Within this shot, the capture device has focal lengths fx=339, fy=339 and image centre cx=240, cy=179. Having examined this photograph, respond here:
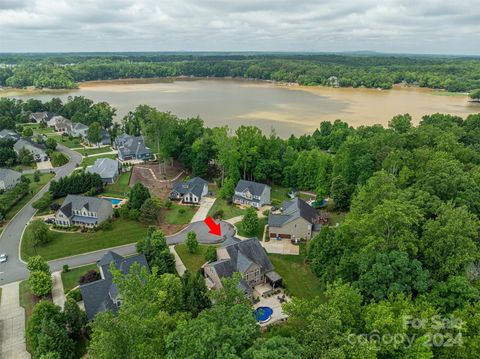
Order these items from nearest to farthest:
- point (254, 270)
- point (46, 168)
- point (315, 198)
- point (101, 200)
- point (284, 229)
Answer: point (254, 270), point (284, 229), point (101, 200), point (315, 198), point (46, 168)

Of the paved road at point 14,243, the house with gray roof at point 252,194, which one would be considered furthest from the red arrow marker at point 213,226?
the paved road at point 14,243

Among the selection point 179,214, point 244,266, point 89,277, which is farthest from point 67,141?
point 244,266

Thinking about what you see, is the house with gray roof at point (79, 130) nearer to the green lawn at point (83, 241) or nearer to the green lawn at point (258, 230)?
the green lawn at point (83, 241)

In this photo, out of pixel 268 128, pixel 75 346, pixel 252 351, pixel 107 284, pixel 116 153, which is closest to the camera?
pixel 252 351

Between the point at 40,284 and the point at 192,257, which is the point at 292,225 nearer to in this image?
the point at 192,257

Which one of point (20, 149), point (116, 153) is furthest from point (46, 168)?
point (116, 153)

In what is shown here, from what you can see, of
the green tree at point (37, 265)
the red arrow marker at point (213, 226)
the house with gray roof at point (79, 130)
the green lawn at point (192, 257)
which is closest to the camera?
the green tree at point (37, 265)

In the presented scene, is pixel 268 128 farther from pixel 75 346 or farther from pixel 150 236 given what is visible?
pixel 75 346
